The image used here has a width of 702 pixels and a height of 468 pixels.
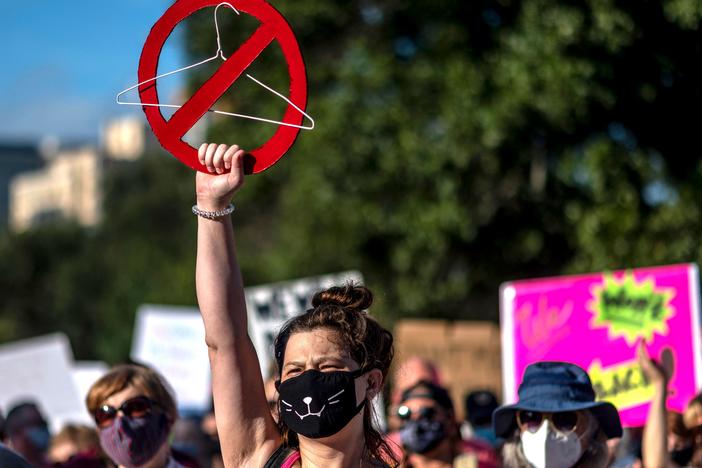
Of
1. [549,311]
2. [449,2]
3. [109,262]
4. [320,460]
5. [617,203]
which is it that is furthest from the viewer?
[109,262]

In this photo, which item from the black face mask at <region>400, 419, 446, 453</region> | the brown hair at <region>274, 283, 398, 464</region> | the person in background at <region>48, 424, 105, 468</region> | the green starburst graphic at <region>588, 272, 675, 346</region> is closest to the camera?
the brown hair at <region>274, 283, 398, 464</region>

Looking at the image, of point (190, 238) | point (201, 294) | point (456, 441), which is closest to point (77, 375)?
point (456, 441)

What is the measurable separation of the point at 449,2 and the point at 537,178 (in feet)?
7.36

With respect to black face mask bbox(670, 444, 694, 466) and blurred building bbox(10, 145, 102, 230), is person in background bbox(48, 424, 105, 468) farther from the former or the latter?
blurred building bbox(10, 145, 102, 230)

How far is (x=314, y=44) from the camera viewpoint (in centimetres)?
1600

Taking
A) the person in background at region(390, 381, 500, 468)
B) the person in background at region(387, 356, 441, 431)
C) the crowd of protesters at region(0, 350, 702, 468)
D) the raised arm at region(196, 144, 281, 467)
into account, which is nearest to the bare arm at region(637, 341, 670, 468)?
the crowd of protesters at region(0, 350, 702, 468)

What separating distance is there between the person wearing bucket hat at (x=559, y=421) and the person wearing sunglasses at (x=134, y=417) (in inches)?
47.6

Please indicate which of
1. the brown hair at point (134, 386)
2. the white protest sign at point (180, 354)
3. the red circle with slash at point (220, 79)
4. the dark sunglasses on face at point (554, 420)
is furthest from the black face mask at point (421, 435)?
the white protest sign at point (180, 354)

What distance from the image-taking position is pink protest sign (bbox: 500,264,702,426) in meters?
6.18

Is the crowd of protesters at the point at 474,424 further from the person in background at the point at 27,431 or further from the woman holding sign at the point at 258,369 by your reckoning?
the person in background at the point at 27,431

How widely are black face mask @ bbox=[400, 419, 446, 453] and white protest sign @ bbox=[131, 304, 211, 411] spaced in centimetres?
635

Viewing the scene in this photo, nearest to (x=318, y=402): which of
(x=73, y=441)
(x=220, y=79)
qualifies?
(x=220, y=79)

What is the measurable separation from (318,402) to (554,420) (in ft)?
3.70

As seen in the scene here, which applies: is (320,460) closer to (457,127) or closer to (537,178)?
(457,127)
